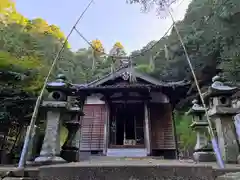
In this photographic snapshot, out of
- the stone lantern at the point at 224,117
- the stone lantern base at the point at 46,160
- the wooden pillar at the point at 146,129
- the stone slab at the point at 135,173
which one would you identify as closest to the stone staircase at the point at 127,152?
the wooden pillar at the point at 146,129

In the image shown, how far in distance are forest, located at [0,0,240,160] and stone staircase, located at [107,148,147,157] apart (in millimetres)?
4026

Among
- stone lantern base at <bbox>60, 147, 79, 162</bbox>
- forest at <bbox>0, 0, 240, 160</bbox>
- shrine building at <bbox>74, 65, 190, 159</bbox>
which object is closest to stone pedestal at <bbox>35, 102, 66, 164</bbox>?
stone lantern base at <bbox>60, 147, 79, 162</bbox>

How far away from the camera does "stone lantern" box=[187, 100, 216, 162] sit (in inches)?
260

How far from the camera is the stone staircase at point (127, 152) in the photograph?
10742 millimetres

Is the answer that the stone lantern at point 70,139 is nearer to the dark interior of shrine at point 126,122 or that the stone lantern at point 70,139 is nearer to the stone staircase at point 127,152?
the stone staircase at point 127,152

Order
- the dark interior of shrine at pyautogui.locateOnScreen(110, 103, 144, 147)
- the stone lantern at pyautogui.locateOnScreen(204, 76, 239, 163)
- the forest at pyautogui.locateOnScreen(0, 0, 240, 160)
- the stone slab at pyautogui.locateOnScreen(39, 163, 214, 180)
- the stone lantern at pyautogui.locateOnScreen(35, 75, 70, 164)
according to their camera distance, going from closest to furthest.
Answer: the stone slab at pyautogui.locateOnScreen(39, 163, 214, 180) < the stone lantern at pyautogui.locateOnScreen(35, 75, 70, 164) < the stone lantern at pyautogui.locateOnScreen(204, 76, 239, 163) < the forest at pyautogui.locateOnScreen(0, 0, 240, 160) < the dark interior of shrine at pyautogui.locateOnScreen(110, 103, 144, 147)

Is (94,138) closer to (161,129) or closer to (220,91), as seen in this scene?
(161,129)

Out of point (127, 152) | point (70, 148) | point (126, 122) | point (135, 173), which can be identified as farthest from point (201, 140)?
point (126, 122)

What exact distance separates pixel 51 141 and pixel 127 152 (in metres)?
6.23

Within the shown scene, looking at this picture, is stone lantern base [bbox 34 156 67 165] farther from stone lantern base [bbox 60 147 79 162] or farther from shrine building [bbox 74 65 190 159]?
shrine building [bbox 74 65 190 159]

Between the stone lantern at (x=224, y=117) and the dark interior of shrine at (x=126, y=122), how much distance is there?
6.31 meters

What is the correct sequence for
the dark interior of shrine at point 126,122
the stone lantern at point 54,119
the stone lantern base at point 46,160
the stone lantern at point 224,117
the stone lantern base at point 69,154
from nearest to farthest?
the stone lantern base at point 46,160
the stone lantern at point 54,119
the stone lantern at point 224,117
the stone lantern base at point 69,154
the dark interior of shrine at point 126,122

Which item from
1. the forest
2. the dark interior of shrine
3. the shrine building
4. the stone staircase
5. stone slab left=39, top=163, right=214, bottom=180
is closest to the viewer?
stone slab left=39, top=163, right=214, bottom=180

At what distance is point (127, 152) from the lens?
1094cm
